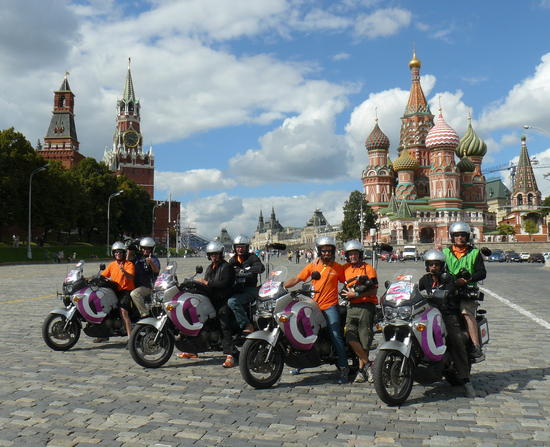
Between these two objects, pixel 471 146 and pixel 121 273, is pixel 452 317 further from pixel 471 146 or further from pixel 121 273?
pixel 471 146

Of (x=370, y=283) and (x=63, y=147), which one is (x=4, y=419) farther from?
(x=63, y=147)

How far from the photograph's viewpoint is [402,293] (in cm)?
584

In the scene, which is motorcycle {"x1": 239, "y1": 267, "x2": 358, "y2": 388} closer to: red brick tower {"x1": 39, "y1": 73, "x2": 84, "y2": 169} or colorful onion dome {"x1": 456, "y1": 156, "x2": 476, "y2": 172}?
colorful onion dome {"x1": 456, "y1": 156, "x2": 476, "y2": 172}

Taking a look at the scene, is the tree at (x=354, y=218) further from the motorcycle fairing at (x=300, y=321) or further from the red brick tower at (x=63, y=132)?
the motorcycle fairing at (x=300, y=321)

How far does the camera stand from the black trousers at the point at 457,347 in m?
6.04

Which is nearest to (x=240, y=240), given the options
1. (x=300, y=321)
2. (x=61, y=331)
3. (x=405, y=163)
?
(x=300, y=321)

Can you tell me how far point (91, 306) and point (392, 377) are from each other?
4795mm

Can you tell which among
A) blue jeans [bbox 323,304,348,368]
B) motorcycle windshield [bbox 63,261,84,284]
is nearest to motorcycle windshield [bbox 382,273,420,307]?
blue jeans [bbox 323,304,348,368]

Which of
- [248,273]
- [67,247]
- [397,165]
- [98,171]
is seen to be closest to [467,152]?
[397,165]

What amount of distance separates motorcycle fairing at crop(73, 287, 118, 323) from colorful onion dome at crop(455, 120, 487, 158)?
373 feet

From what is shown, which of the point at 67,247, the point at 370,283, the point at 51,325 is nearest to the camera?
the point at 370,283

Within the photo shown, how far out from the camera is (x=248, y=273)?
7527 millimetres

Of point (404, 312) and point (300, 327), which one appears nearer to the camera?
point (404, 312)

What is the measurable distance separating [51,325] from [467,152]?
11660cm
